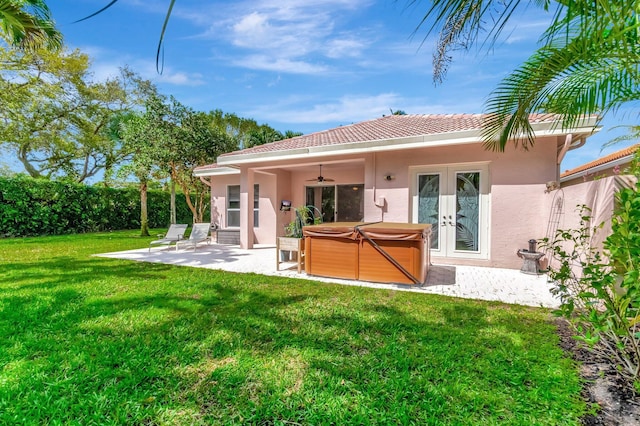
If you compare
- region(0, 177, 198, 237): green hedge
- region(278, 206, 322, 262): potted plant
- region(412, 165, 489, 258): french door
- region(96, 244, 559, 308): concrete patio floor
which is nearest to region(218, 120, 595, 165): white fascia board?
region(412, 165, 489, 258): french door

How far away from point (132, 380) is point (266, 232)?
11072 millimetres

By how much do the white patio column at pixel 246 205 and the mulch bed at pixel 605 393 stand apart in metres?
10.9

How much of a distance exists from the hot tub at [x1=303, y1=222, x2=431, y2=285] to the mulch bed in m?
3.07

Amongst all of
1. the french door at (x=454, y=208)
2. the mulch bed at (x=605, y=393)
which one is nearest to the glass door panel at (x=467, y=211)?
the french door at (x=454, y=208)

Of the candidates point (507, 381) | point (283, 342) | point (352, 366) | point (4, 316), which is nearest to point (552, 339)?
point (507, 381)

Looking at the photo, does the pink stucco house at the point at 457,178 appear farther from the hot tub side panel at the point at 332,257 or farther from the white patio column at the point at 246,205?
the hot tub side panel at the point at 332,257

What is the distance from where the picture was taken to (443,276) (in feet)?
24.9

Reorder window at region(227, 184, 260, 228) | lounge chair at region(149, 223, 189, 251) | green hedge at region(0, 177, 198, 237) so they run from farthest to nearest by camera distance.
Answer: window at region(227, 184, 260, 228), green hedge at region(0, 177, 198, 237), lounge chair at region(149, 223, 189, 251)

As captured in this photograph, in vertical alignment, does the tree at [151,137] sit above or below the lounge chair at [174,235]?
above

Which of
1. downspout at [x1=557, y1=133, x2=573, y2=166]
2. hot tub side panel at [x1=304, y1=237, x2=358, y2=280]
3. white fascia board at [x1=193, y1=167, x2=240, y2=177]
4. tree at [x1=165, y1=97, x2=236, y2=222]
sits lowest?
hot tub side panel at [x1=304, y1=237, x2=358, y2=280]

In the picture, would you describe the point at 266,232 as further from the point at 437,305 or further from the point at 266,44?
the point at 437,305

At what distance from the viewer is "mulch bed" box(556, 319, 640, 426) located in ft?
8.14

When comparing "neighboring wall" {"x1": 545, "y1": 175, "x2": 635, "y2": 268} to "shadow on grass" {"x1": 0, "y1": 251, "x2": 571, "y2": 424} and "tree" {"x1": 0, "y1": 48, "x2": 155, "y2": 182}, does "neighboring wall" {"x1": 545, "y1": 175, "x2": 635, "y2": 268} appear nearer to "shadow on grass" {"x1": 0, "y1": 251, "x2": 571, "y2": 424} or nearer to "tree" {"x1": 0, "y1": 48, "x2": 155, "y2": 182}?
"shadow on grass" {"x1": 0, "y1": 251, "x2": 571, "y2": 424}

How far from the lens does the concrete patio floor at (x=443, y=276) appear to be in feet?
19.6
